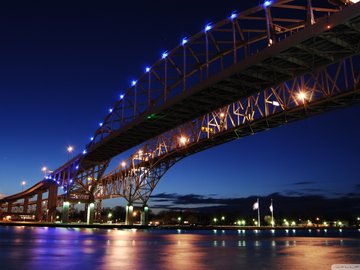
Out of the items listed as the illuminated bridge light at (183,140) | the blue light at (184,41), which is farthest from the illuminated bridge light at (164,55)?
the illuminated bridge light at (183,140)

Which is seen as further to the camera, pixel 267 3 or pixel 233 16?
pixel 233 16

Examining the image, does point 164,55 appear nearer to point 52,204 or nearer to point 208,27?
point 208,27

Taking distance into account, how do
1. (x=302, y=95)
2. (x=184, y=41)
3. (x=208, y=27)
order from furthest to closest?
(x=302, y=95) → (x=184, y=41) → (x=208, y=27)

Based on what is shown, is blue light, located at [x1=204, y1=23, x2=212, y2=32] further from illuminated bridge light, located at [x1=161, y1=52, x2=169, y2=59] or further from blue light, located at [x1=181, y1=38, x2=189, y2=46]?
illuminated bridge light, located at [x1=161, y1=52, x2=169, y2=59]

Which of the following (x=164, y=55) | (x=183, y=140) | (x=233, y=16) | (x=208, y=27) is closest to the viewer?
(x=233, y=16)

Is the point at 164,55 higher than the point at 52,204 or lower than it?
higher

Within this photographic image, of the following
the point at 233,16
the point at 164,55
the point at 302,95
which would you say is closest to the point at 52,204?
the point at 164,55

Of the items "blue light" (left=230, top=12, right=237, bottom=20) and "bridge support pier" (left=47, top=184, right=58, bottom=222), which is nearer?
"blue light" (left=230, top=12, right=237, bottom=20)

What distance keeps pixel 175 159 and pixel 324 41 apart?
5565 centimetres

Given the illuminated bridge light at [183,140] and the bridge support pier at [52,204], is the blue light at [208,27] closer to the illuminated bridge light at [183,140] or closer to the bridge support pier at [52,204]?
the illuminated bridge light at [183,140]

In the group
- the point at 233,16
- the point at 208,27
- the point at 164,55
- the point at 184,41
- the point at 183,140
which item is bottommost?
the point at 183,140

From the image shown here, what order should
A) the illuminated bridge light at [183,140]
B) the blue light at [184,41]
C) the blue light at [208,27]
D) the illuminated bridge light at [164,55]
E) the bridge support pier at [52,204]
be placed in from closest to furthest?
the blue light at [208,27]
the blue light at [184,41]
the illuminated bridge light at [164,55]
the illuminated bridge light at [183,140]
the bridge support pier at [52,204]

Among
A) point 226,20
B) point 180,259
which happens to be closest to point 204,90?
point 226,20

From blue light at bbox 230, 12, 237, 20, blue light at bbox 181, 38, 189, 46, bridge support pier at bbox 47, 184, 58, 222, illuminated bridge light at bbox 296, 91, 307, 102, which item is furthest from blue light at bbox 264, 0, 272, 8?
bridge support pier at bbox 47, 184, 58, 222
